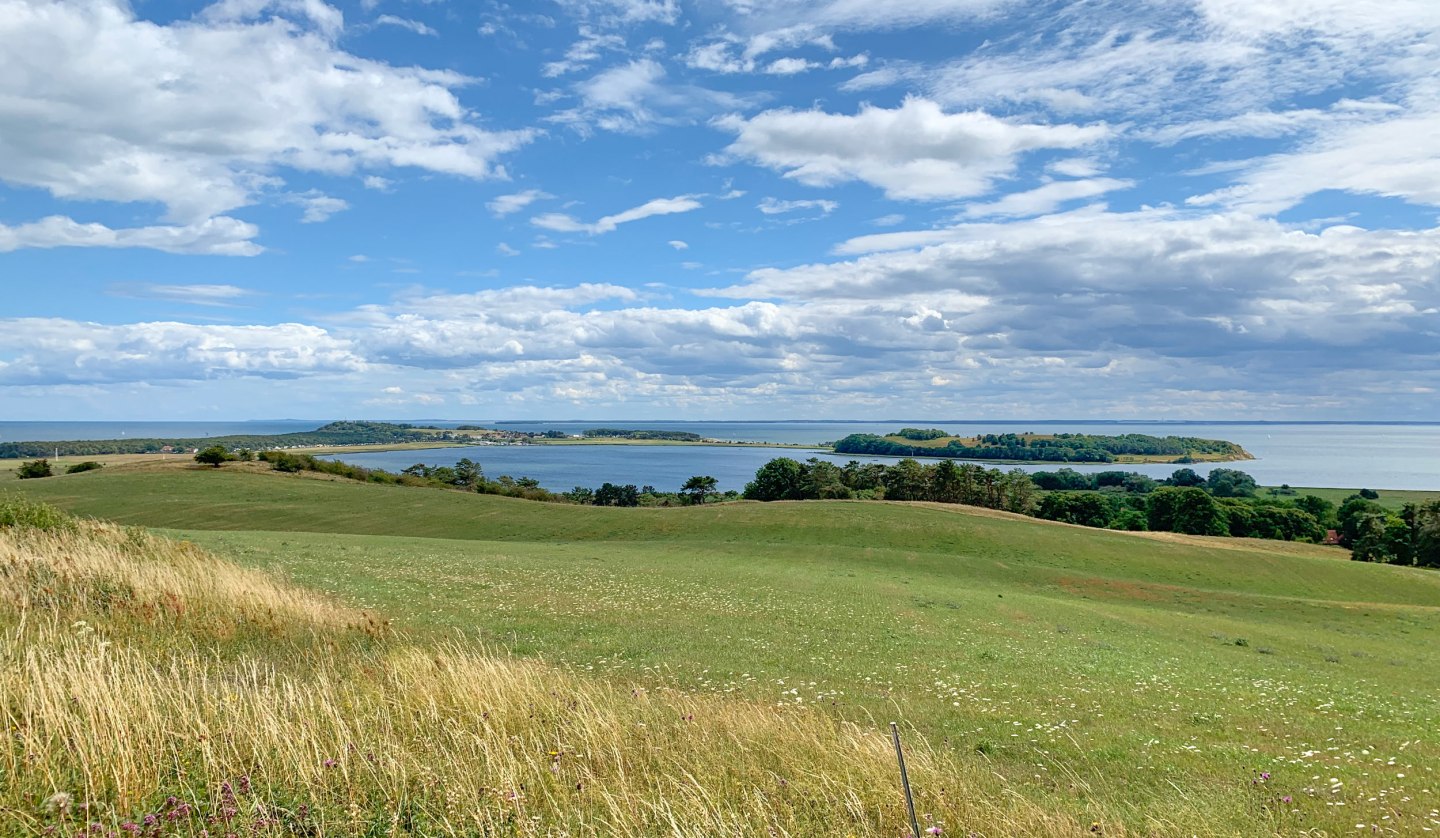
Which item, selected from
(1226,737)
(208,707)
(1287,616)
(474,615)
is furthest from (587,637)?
(1287,616)

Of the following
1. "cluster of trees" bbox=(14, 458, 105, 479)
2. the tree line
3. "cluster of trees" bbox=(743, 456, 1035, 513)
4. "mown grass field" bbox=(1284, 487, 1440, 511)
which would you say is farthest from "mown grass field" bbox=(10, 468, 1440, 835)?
"mown grass field" bbox=(1284, 487, 1440, 511)

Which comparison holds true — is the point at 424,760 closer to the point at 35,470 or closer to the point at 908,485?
the point at 35,470

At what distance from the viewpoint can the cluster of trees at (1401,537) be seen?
253ft

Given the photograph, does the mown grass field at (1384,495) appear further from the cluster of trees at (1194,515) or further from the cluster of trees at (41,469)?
the cluster of trees at (41,469)

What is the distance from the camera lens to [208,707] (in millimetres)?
6422

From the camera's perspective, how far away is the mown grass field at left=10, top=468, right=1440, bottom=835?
8.47 m

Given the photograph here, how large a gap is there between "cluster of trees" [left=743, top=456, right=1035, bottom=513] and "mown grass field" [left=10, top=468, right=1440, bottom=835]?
6725 cm

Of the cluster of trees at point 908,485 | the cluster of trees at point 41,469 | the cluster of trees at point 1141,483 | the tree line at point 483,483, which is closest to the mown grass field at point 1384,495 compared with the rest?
the cluster of trees at point 1141,483

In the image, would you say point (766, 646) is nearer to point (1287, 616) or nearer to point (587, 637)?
point (587, 637)

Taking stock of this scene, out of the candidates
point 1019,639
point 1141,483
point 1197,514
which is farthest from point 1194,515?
point 1019,639

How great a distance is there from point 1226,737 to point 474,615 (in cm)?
1447

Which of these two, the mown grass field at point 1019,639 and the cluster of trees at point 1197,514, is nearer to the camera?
the mown grass field at point 1019,639

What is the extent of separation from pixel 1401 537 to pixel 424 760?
112918 mm

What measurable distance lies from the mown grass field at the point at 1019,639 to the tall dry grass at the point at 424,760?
1.19 meters
